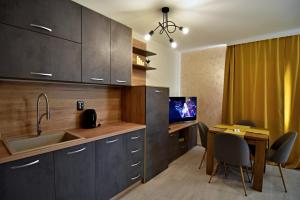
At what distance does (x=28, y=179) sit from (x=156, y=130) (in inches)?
67.0

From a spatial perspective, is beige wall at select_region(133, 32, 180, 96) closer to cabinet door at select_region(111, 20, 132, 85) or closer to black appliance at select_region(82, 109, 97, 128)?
cabinet door at select_region(111, 20, 132, 85)

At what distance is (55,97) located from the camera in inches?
76.1

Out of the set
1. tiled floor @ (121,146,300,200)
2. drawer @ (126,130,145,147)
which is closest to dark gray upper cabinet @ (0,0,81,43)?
drawer @ (126,130,145,147)

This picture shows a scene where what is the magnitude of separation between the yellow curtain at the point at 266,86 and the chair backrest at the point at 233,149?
1.43m

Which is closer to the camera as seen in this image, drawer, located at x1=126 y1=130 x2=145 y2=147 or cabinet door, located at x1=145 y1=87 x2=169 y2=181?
drawer, located at x1=126 y1=130 x2=145 y2=147

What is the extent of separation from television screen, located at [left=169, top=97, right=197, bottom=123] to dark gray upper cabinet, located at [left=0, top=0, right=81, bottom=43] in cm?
231

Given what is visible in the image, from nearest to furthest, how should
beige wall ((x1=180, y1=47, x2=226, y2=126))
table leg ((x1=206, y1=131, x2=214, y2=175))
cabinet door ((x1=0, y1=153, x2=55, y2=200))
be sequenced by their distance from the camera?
1. cabinet door ((x1=0, y1=153, x2=55, y2=200))
2. table leg ((x1=206, y1=131, x2=214, y2=175))
3. beige wall ((x1=180, y1=47, x2=226, y2=126))

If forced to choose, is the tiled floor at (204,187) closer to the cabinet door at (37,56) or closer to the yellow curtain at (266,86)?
the yellow curtain at (266,86)

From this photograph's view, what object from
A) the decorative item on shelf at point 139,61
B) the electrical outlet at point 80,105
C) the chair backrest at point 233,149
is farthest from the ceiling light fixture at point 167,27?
the chair backrest at point 233,149

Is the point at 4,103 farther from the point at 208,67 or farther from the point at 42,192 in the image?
the point at 208,67

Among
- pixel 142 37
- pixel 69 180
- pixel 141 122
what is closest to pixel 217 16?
pixel 142 37

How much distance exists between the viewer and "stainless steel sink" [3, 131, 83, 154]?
5.03 feet

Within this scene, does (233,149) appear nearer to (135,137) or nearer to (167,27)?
(135,137)

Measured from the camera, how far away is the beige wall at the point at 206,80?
3781 mm
